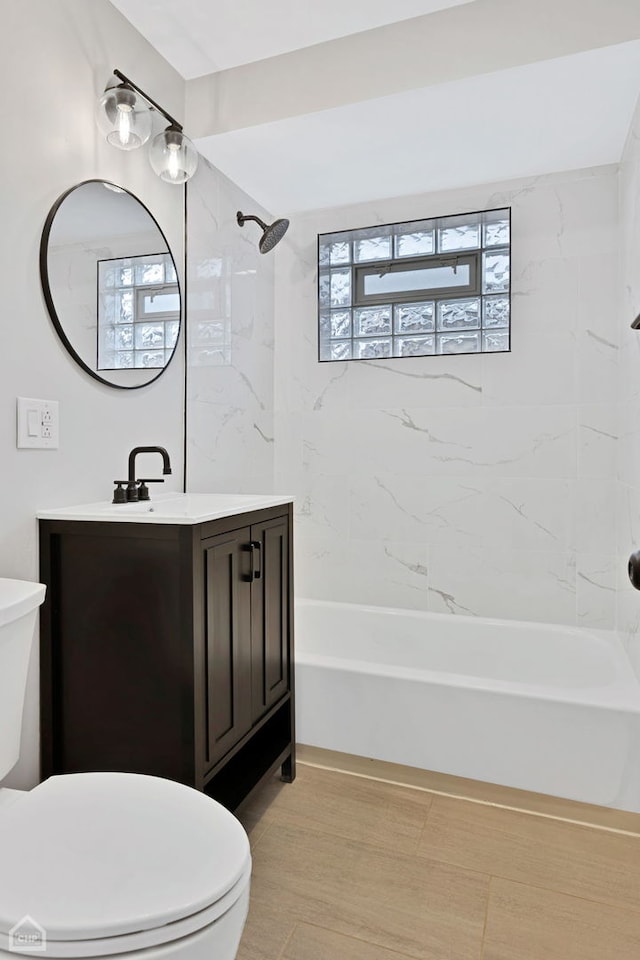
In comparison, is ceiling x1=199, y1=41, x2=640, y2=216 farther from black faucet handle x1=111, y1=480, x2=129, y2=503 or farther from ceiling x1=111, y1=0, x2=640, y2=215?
black faucet handle x1=111, y1=480, x2=129, y2=503

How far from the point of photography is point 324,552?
9.86 ft

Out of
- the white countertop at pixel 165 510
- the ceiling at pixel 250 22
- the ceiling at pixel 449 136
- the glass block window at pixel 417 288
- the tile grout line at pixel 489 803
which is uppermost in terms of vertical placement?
the ceiling at pixel 250 22

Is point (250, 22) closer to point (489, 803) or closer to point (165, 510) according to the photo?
point (165, 510)

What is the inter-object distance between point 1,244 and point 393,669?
5.65ft

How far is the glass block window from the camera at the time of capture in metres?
2.71

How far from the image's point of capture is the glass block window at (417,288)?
8.87 ft

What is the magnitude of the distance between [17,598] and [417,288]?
228 cm

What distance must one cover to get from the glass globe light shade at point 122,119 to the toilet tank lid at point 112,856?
1723 millimetres

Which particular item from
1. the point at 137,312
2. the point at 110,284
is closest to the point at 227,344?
the point at 137,312

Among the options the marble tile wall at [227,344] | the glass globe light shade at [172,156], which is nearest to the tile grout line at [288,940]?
the marble tile wall at [227,344]

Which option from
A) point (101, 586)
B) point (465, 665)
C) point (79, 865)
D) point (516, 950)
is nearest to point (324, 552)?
point (465, 665)

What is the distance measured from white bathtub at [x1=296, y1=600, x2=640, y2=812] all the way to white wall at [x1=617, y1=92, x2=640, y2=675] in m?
0.21

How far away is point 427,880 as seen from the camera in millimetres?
1551

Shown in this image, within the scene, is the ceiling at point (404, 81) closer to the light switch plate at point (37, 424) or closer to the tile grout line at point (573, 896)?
the light switch plate at point (37, 424)
